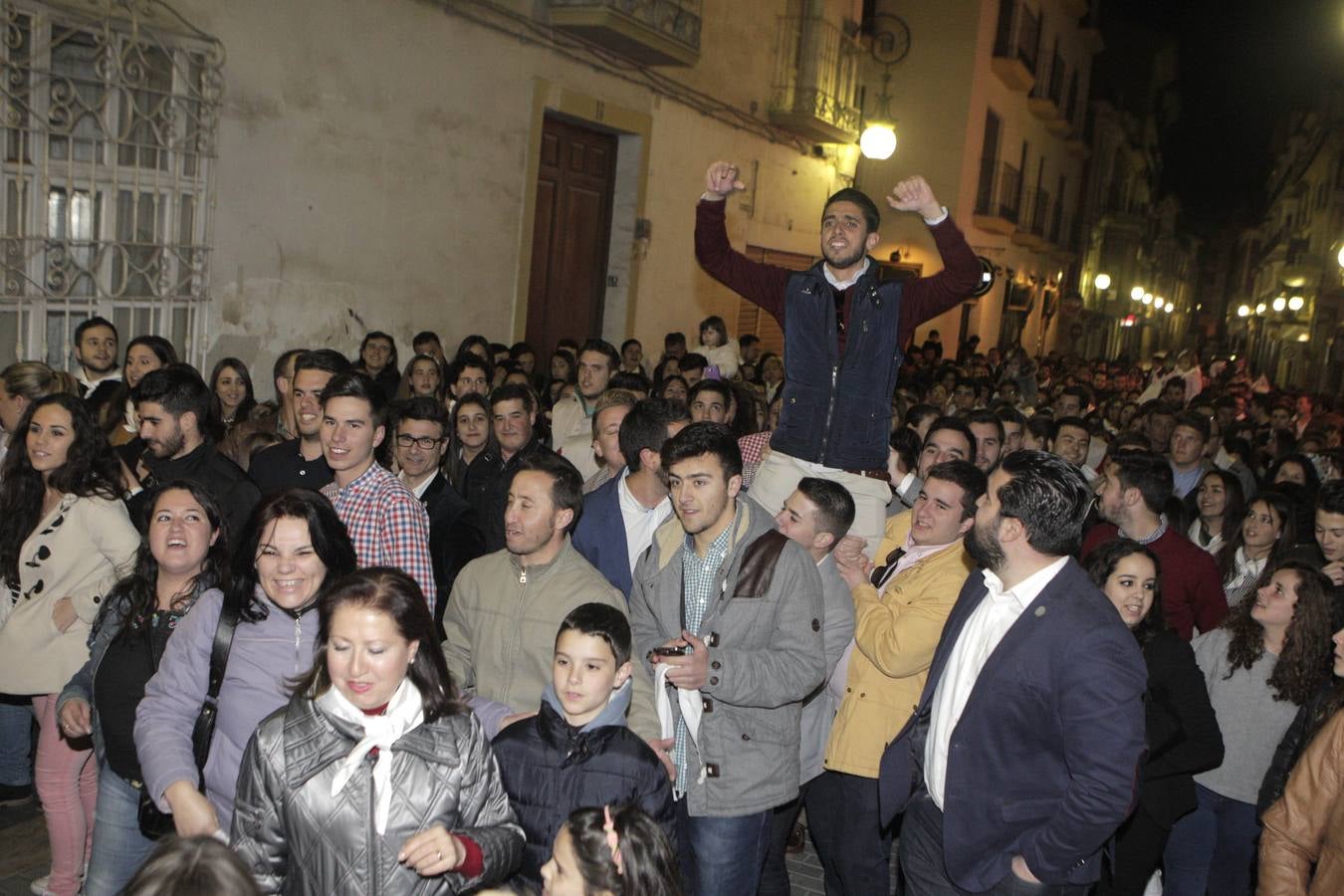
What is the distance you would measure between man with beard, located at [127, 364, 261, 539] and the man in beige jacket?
159 centimetres

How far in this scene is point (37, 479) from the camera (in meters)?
4.68

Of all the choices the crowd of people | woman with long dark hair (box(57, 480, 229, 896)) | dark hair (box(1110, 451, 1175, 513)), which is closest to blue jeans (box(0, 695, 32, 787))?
the crowd of people

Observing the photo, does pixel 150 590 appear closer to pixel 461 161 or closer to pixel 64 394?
pixel 64 394

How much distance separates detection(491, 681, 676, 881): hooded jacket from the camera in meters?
3.16

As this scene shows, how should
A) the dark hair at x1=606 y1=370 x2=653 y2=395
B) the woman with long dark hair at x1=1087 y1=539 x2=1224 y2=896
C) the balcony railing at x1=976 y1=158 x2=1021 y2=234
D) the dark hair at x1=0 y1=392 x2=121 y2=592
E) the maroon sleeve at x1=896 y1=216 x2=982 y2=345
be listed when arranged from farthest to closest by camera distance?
1. the balcony railing at x1=976 y1=158 x2=1021 y2=234
2. the dark hair at x1=606 y1=370 x2=653 y2=395
3. the maroon sleeve at x1=896 y1=216 x2=982 y2=345
4. the dark hair at x1=0 y1=392 x2=121 y2=592
5. the woman with long dark hair at x1=1087 y1=539 x2=1224 y2=896

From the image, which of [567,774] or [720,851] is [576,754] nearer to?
[567,774]

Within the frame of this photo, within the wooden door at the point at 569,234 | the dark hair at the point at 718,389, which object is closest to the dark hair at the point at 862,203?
the dark hair at the point at 718,389

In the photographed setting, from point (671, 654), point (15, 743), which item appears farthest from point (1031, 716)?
point (15, 743)

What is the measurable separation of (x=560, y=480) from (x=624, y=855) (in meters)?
1.60

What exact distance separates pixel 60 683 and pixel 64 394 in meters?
1.19

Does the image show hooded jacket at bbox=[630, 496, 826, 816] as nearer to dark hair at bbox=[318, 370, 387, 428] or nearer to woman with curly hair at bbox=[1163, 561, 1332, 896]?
dark hair at bbox=[318, 370, 387, 428]

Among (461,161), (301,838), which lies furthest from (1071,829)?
(461,161)

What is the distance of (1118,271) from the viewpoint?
53.1 m

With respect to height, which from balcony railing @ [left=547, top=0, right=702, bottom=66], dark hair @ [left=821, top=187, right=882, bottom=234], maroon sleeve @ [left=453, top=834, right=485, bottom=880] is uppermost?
balcony railing @ [left=547, top=0, right=702, bottom=66]
